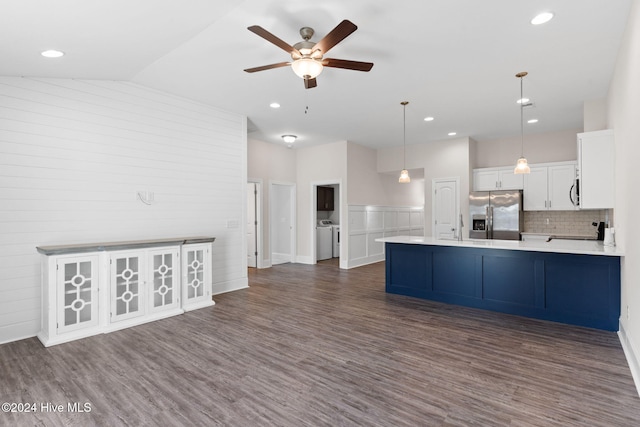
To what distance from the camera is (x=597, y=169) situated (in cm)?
399

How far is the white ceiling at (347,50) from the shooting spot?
264 centimetres

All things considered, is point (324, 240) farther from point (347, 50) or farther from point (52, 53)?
point (52, 53)

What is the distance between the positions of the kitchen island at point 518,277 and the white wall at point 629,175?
0.25 metres

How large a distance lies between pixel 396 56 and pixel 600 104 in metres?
3.55

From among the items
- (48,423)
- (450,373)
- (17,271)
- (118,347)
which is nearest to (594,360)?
(450,373)

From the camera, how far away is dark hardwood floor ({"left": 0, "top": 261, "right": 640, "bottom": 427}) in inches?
83.7

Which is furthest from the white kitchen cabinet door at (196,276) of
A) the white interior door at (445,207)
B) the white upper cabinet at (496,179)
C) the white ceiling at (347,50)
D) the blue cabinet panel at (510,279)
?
the white upper cabinet at (496,179)

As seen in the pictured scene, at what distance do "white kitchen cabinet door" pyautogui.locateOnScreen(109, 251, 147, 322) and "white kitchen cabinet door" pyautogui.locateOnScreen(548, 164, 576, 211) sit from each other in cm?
738

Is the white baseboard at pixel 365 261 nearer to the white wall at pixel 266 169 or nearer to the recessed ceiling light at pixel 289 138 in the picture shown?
the white wall at pixel 266 169

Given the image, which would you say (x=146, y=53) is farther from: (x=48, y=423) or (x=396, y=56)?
(x=48, y=423)

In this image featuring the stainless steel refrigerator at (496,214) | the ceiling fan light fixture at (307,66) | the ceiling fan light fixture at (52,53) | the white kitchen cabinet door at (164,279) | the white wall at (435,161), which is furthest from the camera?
the white wall at (435,161)

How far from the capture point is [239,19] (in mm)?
2859

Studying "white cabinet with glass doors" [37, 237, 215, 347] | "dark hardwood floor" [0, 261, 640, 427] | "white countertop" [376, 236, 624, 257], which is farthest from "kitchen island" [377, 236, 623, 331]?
"white cabinet with glass doors" [37, 237, 215, 347]

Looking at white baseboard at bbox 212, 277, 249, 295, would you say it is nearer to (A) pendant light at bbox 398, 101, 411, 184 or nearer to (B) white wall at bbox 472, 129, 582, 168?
(A) pendant light at bbox 398, 101, 411, 184
